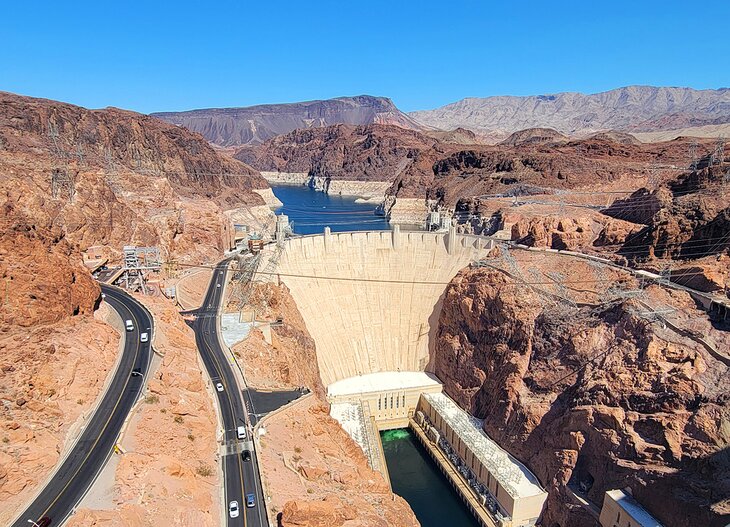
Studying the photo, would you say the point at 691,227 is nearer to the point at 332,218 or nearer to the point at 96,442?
the point at 96,442

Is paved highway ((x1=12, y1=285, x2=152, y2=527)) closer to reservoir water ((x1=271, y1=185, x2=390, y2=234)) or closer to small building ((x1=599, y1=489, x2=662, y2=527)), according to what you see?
small building ((x1=599, y1=489, x2=662, y2=527))

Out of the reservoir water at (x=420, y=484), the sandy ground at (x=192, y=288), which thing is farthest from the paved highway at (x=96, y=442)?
the reservoir water at (x=420, y=484)

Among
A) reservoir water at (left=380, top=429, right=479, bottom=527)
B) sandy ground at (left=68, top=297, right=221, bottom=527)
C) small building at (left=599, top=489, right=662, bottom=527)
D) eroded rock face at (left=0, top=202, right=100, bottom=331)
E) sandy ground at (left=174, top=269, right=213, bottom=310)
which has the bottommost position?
reservoir water at (left=380, top=429, right=479, bottom=527)

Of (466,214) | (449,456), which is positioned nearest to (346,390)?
(449,456)

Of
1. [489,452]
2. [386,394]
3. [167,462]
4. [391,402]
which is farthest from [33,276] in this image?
[489,452]

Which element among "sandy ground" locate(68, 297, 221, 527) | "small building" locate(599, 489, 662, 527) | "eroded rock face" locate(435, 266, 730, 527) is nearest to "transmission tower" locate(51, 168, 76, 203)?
"sandy ground" locate(68, 297, 221, 527)

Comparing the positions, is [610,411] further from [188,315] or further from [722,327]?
[188,315]

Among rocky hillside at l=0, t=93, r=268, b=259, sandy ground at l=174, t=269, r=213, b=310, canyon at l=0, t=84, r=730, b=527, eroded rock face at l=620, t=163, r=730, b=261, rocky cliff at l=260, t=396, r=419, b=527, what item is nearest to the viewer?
rocky cliff at l=260, t=396, r=419, b=527
